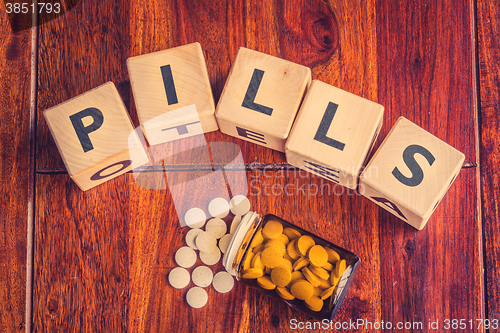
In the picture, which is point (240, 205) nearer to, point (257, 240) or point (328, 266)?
point (257, 240)

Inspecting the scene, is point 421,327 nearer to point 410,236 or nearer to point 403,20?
point 410,236

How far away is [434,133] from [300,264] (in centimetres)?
40

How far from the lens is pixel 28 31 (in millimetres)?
867

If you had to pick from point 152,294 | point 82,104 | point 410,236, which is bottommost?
point 152,294

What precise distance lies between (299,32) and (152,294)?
0.65 meters

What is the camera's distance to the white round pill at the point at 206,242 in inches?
31.3

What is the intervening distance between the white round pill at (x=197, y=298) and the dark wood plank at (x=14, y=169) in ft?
1.15

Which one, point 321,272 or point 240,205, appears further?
point 240,205

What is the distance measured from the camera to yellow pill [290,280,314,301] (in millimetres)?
702

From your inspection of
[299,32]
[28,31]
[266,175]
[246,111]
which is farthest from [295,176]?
[28,31]

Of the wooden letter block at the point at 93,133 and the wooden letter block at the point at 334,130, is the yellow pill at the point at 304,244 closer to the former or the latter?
the wooden letter block at the point at 334,130

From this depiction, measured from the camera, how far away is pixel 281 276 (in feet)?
2.31

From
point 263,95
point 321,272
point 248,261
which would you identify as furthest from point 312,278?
point 263,95

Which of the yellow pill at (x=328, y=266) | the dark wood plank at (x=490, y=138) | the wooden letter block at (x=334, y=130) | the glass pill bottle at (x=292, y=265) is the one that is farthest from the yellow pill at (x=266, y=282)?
the dark wood plank at (x=490, y=138)
